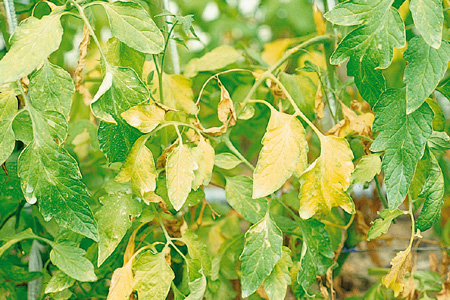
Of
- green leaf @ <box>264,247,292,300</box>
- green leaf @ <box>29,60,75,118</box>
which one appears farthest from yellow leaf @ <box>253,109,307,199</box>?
green leaf @ <box>29,60,75,118</box>

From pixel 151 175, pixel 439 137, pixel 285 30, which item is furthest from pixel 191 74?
pixel 285 30

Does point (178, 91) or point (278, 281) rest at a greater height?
point (178, 91)

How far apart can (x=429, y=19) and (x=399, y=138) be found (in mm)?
123

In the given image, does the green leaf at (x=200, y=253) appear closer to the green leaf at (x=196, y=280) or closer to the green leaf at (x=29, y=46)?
the green leaf at (x=196, y=280)

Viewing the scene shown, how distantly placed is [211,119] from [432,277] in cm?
50

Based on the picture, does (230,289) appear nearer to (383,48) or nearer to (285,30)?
(383,48)

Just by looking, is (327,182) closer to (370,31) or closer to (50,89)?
(370,31)

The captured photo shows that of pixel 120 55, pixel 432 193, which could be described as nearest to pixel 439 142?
pixel 432 193

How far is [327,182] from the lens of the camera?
49cm

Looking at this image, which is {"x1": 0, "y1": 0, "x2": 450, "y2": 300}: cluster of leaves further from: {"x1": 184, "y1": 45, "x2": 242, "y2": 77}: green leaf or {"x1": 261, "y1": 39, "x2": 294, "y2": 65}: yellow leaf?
{"x1": 261, "y1": 39, "x2": 294, "y2": 65}: yellow leaf

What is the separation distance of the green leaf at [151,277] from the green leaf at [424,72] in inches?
12.6

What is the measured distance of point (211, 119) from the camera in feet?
2.68

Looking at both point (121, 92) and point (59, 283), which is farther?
point (59, 283)

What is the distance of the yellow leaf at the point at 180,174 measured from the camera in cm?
47
